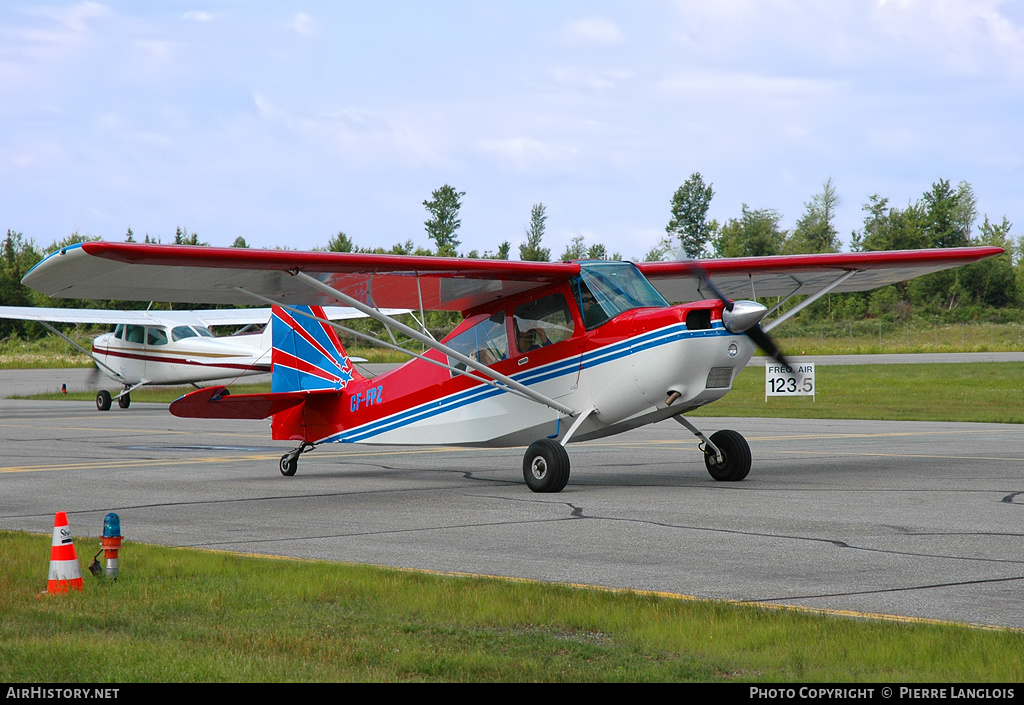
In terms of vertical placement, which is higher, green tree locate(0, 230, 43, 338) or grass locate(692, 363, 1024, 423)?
green tree locate(0, 230, 43, 338)

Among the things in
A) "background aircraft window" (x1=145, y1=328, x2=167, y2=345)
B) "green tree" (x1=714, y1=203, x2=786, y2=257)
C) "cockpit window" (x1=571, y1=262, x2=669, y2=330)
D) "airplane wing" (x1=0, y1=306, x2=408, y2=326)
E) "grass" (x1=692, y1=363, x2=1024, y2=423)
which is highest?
"green tree" (x1=714, y1=203, x2=786, y2=257)

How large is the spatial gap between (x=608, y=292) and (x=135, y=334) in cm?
2494

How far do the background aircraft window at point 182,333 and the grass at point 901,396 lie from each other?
16.2 m

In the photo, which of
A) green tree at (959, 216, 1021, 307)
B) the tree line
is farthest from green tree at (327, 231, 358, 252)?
green tree at (959, 216, 1021, 307)

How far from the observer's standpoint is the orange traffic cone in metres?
6.80

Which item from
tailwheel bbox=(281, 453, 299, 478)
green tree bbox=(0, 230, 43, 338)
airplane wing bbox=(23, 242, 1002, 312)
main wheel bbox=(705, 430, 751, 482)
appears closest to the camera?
airplane wing bbox=(23, 242, 1002, 312)

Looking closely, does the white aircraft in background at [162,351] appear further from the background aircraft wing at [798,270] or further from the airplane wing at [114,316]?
the background aircraft wing at [798,270]

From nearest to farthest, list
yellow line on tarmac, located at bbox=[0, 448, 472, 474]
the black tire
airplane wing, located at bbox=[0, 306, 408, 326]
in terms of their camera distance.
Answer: the black tire
yellow line on tarmac, located at bbox=[0, 448, 472, 474]
airplane wing, located at bbox=[0, 306, 408, 326]

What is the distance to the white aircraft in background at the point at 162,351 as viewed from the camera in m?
32.9

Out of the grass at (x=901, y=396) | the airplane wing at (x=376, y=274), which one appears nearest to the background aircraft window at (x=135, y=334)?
the grass at (x=901, y=396)

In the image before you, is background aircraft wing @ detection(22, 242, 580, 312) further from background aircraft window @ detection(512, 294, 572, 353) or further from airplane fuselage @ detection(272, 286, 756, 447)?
airplane fuselage @ detection(272, 286, 756, 447)

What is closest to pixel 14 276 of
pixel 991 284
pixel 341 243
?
pixel 341 243

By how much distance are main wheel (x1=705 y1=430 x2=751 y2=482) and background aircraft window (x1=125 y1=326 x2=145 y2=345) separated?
2510 centimetres

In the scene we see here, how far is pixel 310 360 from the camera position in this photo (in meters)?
15.8
